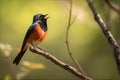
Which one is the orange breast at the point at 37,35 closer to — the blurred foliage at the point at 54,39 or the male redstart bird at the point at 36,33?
the male redstart bird at the point at 36,33

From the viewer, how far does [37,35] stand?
419cm

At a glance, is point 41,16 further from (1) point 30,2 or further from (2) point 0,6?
(2) point 0,6

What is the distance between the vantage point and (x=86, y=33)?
374 inches

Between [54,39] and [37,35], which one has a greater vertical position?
[37,35]

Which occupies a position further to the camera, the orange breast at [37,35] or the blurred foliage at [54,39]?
the blurred foliage at [54,39]

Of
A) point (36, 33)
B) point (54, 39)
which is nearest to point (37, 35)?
point (36, 33)

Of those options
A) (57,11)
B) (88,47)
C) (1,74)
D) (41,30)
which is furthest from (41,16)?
(88,47)

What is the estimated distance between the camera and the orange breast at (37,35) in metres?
4.14

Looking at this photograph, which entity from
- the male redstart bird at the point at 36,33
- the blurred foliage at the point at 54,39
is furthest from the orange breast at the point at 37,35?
the blurred foliage at the point at 54,39

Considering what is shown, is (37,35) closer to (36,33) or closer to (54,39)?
(36,33)

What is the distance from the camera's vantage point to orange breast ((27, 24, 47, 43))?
13.6 feet

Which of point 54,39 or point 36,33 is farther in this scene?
point 54,39

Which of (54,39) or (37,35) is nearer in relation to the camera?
(37,35)

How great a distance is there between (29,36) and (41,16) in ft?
0.76
